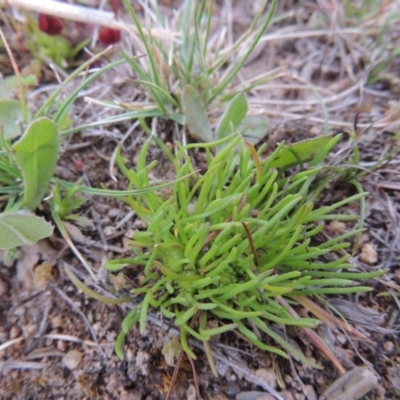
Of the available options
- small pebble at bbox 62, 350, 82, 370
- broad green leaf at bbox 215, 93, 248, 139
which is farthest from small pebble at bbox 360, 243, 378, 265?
small pebble at bbox 62, 350, 82, 370

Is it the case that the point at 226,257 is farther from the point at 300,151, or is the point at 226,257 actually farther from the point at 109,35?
the point at 109,35

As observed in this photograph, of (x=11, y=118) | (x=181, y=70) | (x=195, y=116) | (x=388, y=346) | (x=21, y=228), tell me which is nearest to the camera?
(x=21, y=228)

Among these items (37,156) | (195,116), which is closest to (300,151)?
(195,116)

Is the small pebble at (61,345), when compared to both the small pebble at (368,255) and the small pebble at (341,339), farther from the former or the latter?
the small pebble at (368,255)

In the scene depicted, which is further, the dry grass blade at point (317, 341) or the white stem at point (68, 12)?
the white stem at point (68, 12)

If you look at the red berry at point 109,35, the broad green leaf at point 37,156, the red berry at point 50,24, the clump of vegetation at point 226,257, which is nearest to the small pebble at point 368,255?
the clump of vegetation at point 226,257

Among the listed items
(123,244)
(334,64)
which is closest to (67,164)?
(123,244)
